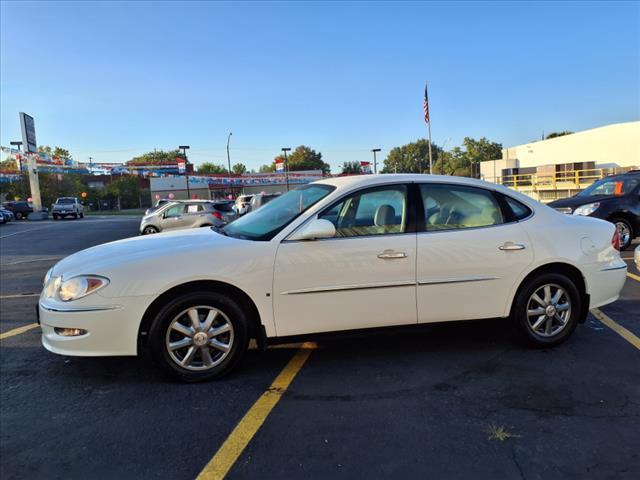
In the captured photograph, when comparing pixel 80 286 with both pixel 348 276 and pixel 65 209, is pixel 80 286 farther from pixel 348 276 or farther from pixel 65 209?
pixel 65 209

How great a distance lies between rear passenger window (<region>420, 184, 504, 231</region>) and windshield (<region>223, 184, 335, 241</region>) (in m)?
0.85

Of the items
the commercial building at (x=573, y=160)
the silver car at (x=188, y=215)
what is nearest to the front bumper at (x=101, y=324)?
the silver car at (x=188, y=215)

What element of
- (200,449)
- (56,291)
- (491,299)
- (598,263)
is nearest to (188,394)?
(200,449)

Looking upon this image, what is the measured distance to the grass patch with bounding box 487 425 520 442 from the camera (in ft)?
9.18

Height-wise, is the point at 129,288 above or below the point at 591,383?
above

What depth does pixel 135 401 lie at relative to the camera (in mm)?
3350

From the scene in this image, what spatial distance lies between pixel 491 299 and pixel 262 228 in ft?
6.58

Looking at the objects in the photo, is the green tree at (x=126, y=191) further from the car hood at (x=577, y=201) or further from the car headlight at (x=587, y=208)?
the car headlight at (x=587, y=208)

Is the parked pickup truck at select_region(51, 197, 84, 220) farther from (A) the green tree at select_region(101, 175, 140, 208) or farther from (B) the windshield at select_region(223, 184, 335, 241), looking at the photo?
(A) the green tree at select_region(101, 175, 140, 208)

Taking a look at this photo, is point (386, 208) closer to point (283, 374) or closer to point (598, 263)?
point (283, 374)

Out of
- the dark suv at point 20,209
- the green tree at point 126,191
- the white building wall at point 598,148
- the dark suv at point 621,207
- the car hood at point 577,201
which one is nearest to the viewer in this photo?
the dark suv at point 621,207

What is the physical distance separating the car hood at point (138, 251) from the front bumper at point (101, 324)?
0.27 meters

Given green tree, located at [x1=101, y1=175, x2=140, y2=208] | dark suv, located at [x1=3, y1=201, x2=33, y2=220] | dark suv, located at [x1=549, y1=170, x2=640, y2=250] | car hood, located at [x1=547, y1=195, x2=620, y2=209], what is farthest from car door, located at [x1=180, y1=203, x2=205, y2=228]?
green tree, located at [x1=101, y1=175, x2=140, y2=208]

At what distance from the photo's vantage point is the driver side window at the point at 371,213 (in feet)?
12.6
